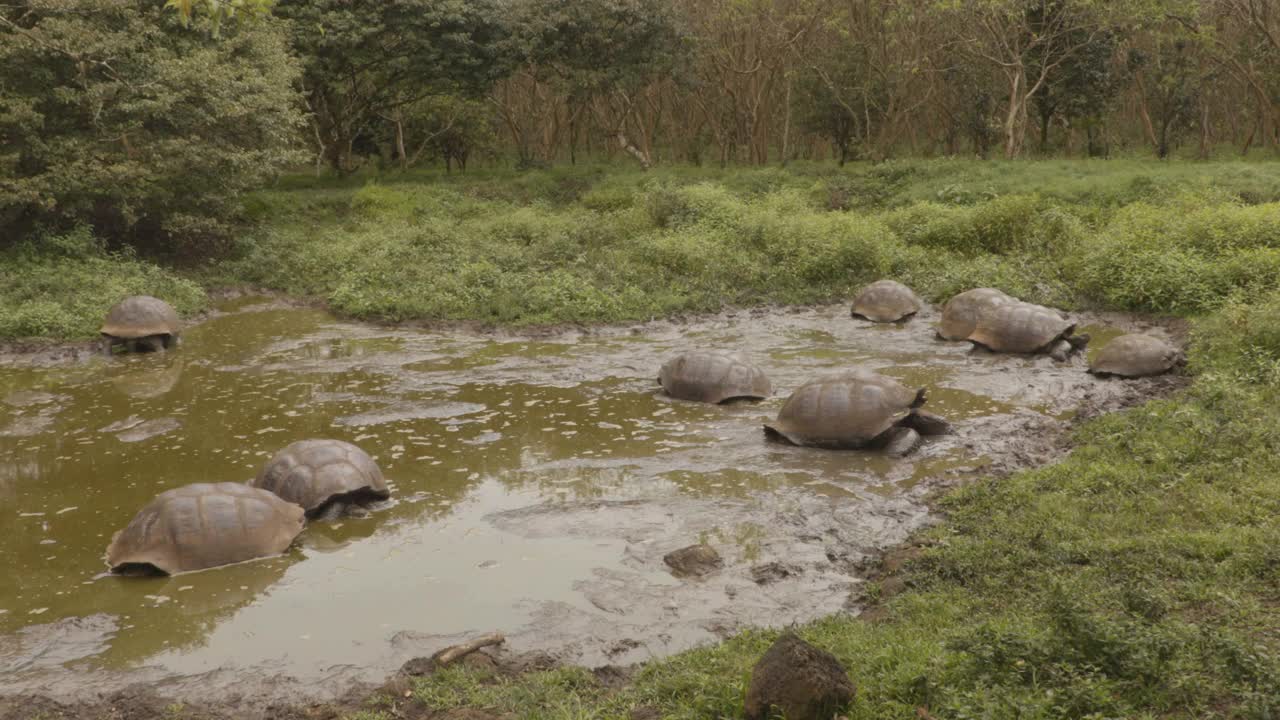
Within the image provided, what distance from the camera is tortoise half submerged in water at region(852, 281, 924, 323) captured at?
1467 cm

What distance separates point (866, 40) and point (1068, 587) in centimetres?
2756

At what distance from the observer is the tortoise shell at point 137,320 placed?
44.0 feet

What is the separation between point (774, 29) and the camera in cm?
3006

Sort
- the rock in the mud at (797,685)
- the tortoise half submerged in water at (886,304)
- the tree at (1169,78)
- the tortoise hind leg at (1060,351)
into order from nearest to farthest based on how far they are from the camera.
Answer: the rock in the mud at (797,685) → the tortoise hind leg at (1060,351) → the tortoise half submerged in water at (886,304) → the tree at (1169,78)

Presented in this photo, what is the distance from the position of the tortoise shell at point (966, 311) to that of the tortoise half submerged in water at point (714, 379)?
370 centimetres

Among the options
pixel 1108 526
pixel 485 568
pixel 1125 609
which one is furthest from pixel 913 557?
pixel 485 568

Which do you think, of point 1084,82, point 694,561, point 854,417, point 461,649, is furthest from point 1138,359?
point 1084,82

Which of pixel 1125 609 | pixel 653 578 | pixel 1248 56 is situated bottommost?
pixel 653 578

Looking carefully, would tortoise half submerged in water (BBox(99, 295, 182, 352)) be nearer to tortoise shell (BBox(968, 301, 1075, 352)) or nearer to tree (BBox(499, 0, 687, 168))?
tortoise shell (BBox(968, 301, 1075, 352))

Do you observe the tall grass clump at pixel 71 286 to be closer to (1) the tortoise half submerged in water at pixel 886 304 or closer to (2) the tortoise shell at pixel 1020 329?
(1) the tortoise half submerged in water at pixel 886 304

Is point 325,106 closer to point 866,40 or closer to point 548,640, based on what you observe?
point 866,40

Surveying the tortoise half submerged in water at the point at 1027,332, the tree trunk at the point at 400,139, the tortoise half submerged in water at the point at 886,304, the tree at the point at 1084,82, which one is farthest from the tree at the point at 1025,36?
the tree trunk at the point at 400,139

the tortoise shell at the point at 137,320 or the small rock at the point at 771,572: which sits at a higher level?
the tortoise shell at the point at 137,320

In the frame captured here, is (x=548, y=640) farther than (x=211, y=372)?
No
